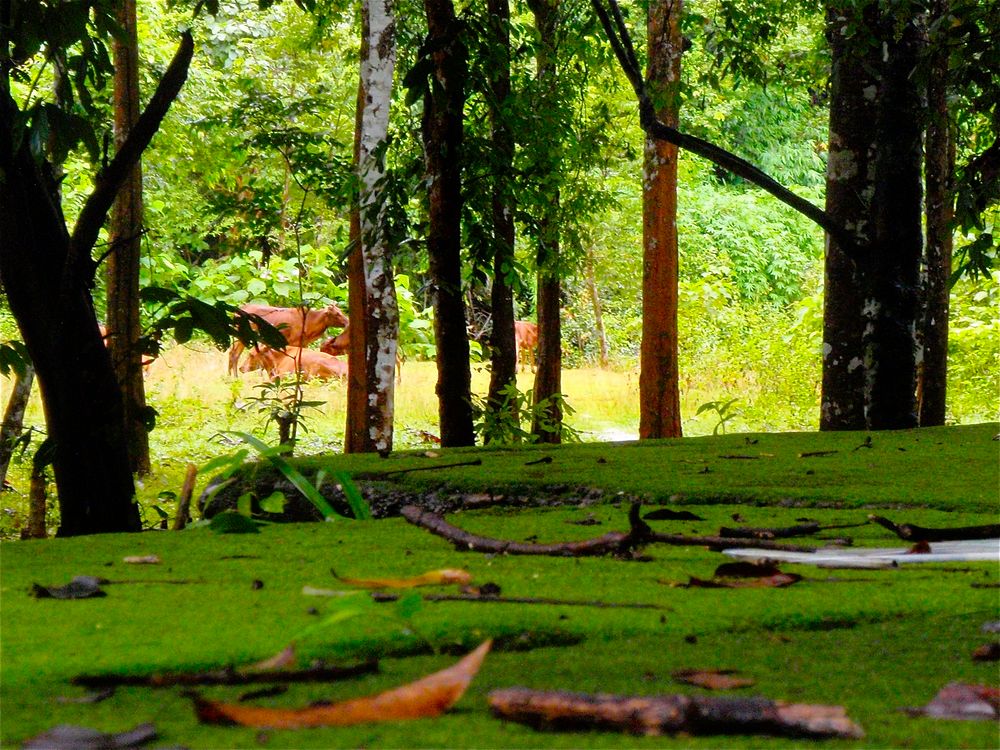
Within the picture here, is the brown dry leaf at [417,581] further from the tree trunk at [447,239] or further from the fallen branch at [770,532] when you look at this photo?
the tree trunk at [447,239]

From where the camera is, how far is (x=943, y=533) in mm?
1659

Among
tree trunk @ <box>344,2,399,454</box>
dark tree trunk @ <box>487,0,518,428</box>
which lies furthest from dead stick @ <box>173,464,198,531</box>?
tree trunk @ <box>344,2,399,454</box>

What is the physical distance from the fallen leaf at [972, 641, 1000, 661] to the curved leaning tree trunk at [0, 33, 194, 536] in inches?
85.6

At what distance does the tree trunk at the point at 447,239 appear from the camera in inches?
175

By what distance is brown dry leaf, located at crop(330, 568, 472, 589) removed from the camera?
1252 mm

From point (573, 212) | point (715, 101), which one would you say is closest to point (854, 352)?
point (573, 212)

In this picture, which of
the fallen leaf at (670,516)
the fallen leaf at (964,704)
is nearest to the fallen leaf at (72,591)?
the fallen leaf at (964,704)

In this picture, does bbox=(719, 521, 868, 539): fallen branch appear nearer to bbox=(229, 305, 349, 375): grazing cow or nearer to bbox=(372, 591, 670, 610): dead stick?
bbox=(372, 591, 670, 610): dead stick

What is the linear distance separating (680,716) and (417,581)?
0.59 meters

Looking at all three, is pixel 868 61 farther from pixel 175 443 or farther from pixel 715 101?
pixel 715 101

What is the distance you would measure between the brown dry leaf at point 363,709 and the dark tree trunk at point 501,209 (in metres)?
3.99

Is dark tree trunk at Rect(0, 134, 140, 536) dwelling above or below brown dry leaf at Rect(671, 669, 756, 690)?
above

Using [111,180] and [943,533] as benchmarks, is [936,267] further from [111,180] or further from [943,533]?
[943,533]

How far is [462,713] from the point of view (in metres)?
→ 0.76
